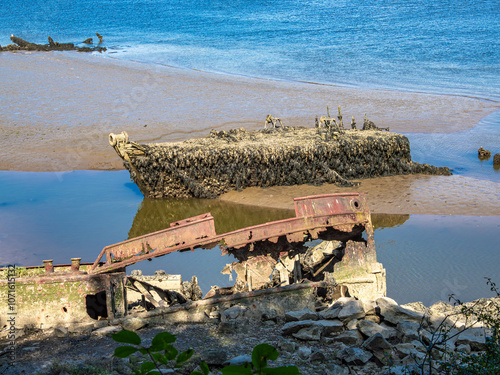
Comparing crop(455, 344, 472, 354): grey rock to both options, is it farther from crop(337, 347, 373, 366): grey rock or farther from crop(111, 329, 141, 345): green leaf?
crop(111, 329, 141, 345): green leaf

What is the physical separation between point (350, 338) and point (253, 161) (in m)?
8.70

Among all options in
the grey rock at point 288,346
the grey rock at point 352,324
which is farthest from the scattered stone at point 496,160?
the grey rock at point 288,346

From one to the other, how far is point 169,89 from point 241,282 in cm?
2110

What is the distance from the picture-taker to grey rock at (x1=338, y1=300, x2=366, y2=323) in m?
7.56

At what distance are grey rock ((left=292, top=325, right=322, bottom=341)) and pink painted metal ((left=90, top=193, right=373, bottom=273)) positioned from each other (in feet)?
5.20

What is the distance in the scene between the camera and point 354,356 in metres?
6.52

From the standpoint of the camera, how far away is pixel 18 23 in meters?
64.3

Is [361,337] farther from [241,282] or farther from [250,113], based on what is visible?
[250,113]

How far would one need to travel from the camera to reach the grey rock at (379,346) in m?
6.66

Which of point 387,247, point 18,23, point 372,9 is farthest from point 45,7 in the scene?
point 387,247

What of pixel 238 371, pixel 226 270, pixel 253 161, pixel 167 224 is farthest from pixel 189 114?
pixel 238 371

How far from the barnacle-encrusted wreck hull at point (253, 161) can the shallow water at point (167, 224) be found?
599 millimetres

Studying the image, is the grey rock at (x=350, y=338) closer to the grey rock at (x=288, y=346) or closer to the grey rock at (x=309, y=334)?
the grey rock at (x=309, y=334)

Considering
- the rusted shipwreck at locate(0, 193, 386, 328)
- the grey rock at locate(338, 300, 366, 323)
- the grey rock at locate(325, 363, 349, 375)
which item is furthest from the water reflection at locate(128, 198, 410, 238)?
the grey rock at locate(325, 363, 349, 375)
